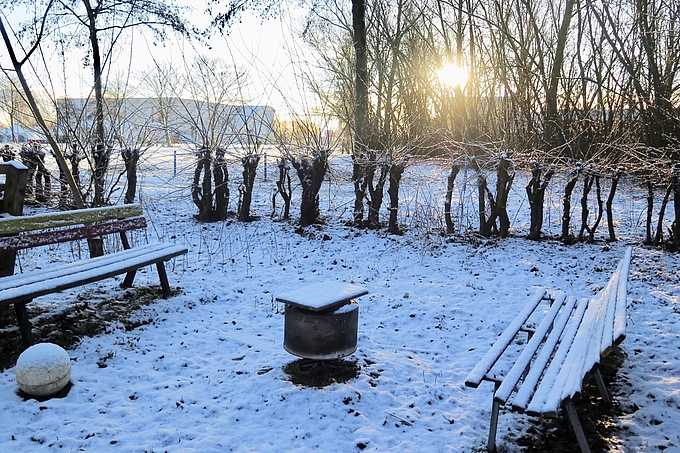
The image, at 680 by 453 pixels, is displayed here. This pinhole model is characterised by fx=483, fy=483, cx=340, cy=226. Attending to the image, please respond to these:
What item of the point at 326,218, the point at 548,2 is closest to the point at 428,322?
the point at 326,218

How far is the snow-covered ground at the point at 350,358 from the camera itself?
9.05ft

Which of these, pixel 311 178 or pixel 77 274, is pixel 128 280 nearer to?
pixel 77 274

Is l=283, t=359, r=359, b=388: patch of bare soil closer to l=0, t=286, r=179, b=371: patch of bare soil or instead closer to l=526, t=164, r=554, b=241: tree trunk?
l=0, t=286, r=179, b=371: patch of bare soil

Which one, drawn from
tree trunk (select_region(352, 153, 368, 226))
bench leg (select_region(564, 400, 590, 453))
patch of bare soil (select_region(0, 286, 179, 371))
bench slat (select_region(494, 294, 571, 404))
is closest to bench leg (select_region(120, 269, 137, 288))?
patch of bare soil (select_region(0, 286, 179, 371))

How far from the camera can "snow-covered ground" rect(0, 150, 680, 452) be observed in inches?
109

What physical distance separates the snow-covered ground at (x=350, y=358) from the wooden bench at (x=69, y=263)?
0.49 m

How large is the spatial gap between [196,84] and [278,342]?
5.85m

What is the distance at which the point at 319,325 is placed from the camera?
128 inches

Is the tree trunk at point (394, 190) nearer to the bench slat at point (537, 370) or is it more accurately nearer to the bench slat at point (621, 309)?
the bench slat at point (621, 309)

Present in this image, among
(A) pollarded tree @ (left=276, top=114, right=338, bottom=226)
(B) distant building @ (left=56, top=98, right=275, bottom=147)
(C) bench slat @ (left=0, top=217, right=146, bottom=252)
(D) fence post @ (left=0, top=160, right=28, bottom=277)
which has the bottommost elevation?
(C) bench slat @ (left=0, top=217, right=146, bottom=252)

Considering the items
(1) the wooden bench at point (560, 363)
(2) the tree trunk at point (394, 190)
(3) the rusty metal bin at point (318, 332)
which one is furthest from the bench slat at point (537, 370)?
(2) the tree trunk at point (394, 190)

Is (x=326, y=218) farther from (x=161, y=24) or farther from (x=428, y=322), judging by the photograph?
(x=161, y=24)

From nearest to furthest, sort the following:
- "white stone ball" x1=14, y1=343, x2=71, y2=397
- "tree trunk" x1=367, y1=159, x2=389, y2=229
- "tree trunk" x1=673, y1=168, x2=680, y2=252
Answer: "white stone ball" x1=14, y1=343, x2=71, y2=397, "tree trunk" x1=673, y1=168, x2=680, y2=252, "tree trunk" x1=367, y1=159, x2=389, y2=229

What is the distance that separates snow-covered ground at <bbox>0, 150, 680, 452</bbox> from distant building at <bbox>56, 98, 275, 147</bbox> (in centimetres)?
220
